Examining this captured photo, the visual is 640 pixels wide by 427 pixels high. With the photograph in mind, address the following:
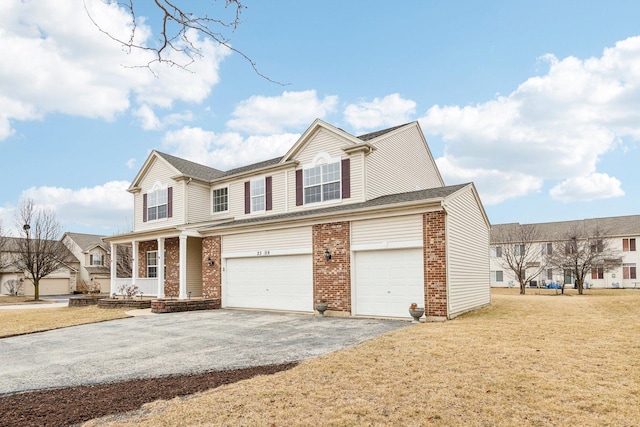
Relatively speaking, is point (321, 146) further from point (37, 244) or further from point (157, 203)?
point (37, 244)

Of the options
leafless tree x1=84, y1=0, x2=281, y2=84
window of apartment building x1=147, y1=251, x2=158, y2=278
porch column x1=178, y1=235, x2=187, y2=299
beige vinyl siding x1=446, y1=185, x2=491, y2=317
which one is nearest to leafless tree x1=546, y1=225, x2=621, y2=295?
beige vinyl siding x1=446, y1=185, x2=491, y2=317

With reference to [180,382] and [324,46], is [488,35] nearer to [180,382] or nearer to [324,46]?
[324,46]

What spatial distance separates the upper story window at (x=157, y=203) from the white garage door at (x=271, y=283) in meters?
6.91

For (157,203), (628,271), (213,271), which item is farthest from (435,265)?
(628,271)

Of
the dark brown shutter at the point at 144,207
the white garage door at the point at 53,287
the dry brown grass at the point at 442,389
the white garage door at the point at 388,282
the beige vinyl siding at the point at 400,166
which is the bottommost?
the white garage door at the point at 53,287

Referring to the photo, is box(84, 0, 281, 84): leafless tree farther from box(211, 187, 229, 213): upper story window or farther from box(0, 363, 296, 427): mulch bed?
box(211, 187, 229, 213): upper story window

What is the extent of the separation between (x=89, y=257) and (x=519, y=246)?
47.5 meters

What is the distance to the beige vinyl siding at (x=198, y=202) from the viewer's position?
881 inches

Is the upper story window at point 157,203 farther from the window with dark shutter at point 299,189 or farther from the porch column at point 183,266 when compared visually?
the window with dark shutter at point 299,189

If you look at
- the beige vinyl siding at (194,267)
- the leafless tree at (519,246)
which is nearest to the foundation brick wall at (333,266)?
the beige vinyl siding at (194,267)

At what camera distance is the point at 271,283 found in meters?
17.0

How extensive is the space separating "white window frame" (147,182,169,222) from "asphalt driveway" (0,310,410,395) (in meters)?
9.40

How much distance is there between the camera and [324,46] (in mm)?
11047

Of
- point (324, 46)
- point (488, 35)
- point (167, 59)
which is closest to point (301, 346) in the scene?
point (167, 59)
